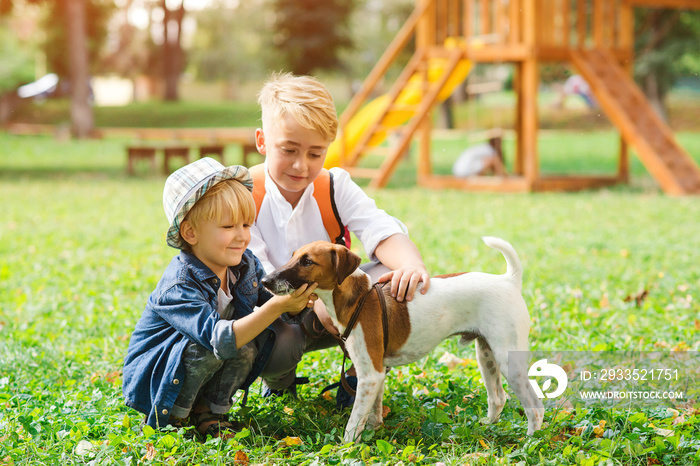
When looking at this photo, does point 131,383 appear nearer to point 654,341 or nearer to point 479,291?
point 479,291

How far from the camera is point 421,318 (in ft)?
9.55

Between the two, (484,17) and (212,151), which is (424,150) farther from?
(212,151)

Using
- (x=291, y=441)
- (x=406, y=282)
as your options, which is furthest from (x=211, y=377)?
(x=406, y=282)

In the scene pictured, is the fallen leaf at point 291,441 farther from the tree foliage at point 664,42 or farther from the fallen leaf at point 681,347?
the tree foliage at point 664,42

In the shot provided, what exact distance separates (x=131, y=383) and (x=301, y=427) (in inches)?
29.8

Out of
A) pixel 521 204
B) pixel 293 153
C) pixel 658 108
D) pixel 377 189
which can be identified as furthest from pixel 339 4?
pixel 293 153

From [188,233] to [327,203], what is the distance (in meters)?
A: 0.73

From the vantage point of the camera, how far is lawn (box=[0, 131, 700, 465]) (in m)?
2.84

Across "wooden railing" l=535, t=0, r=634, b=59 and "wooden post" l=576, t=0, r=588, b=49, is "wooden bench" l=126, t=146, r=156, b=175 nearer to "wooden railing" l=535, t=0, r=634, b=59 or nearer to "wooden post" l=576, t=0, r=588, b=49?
"wooden railing" l=535, t=0, r=634, b=59

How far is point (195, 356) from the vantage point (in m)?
2.87

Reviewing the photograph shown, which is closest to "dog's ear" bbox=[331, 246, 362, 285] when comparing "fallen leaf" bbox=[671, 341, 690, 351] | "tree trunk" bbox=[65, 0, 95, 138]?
→ "fallen leaf" bbox=[671, 341, 690, 351]

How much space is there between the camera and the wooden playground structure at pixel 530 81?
486 inches

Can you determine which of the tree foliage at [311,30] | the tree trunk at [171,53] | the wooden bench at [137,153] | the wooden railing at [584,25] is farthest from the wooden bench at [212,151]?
the tree trunk at [171,53]
